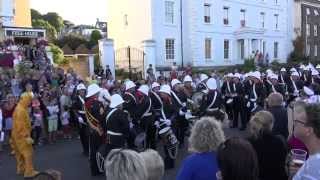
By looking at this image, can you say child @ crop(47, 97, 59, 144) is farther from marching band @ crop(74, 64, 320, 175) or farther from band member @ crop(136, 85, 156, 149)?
band member @ crop(136, 85, 156, 149)

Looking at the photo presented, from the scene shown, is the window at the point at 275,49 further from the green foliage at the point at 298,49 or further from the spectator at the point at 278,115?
the spectator at the point at 278,115

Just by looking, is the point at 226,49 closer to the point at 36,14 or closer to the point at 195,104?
the point at 195,104

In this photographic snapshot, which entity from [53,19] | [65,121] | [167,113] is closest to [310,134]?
[167,113]

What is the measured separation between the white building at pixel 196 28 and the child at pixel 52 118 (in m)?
20.6

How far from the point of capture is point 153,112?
448 inches

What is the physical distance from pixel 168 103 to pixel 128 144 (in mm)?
1379

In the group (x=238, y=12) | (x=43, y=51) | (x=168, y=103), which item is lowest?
(x=168, y=103)

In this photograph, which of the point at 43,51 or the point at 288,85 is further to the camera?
the point at 43,51

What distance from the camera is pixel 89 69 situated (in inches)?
1072

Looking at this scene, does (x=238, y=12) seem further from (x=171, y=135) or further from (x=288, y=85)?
(x=171, y=135)

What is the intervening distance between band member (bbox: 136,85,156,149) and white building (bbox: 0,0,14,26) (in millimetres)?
14476

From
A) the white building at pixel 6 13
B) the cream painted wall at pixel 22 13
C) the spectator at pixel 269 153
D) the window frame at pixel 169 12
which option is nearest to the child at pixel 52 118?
the spectator at pixel 269 153

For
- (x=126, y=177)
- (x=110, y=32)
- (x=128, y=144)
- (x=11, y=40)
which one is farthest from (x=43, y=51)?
(x=126, y=177)

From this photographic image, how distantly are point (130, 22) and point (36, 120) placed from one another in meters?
25.3
